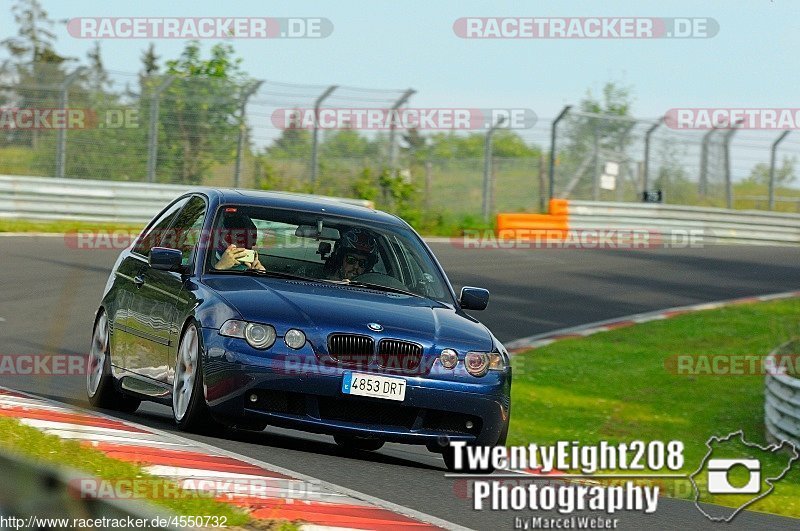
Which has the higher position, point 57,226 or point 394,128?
point 394,128

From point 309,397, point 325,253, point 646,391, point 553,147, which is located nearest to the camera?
point 309,397

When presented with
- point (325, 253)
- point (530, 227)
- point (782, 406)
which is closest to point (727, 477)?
point (782, 406)

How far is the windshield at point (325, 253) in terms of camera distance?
903 cm

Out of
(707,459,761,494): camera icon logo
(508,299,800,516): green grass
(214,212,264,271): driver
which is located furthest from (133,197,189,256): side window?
(707,459,761,494): camera icon logo

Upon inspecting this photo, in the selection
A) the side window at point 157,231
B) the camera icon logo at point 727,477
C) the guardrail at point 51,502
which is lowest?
the camera icon logo at point 727,477

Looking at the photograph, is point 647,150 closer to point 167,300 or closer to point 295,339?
point 167,300

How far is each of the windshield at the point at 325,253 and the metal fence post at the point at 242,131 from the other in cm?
1894

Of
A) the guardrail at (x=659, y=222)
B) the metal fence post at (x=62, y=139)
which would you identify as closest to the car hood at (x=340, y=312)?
the metal fence post at (x=62, y=139)

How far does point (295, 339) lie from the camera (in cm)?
792

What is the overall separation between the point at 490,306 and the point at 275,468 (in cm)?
1256

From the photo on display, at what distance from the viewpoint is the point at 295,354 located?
7.89m

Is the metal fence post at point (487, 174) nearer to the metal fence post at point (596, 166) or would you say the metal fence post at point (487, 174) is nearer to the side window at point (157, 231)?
the metal fence post at point (596, 166)

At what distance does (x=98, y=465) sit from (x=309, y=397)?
1488 millimetres

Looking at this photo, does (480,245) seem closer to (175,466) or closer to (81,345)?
(81,345)
